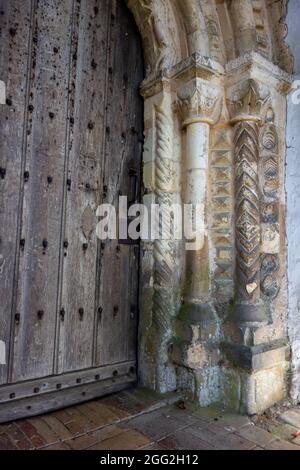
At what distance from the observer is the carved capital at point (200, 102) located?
5.94 ft

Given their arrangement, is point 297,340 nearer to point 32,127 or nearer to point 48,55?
point 32,127

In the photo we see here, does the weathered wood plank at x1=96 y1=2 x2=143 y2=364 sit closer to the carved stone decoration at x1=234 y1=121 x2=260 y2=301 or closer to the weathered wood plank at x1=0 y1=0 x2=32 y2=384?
the weathered wood plank at x1=0 y1=0 x2=32 y2=384

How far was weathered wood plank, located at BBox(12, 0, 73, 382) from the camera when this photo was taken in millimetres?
1620

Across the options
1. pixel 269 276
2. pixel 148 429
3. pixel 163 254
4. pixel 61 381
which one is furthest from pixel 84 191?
pixel 148 429

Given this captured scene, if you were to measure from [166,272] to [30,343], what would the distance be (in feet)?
2.54

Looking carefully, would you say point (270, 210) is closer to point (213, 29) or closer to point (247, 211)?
point (247, 211)

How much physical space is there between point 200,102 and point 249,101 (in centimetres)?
26

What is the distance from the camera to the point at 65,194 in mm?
1765

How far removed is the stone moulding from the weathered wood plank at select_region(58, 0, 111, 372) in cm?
29

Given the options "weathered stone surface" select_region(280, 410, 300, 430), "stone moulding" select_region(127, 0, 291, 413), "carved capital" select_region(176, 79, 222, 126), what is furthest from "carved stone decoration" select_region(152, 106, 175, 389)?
"weathered stone surface" select_region(280, 410, 300, 430)

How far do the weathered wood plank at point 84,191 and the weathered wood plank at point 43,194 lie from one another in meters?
0.06

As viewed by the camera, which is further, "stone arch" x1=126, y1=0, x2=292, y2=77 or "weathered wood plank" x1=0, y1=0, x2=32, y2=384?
"stone arch" x1=126, y1=0, x2=292, y2=77

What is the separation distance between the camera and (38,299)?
1655mm
